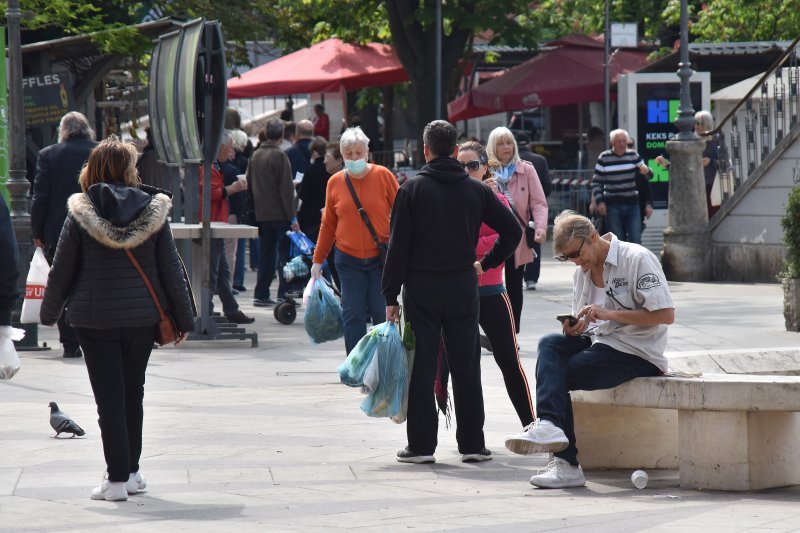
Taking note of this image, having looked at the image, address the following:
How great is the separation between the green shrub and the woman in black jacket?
686cm

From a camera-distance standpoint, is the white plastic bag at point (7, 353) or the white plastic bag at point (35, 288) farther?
the white plastic bag at point (35, 288)

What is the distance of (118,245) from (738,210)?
12783mm

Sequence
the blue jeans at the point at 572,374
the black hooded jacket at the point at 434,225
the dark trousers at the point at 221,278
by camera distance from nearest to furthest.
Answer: the blue jeans at the point at 572,374, the black hooded jacket at the point at 434,225, the dark trousers at the point at 221,278

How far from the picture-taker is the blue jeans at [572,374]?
708 centimetres

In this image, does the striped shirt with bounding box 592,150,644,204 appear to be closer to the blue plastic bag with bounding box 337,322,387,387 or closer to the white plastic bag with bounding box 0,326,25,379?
the blue plastic bag with bounding box 337,322,387,387

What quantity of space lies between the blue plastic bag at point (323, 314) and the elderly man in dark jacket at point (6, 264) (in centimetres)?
421

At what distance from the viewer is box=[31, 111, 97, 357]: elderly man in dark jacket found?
37.6 feet

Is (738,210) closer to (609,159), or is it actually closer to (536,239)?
(609,159)

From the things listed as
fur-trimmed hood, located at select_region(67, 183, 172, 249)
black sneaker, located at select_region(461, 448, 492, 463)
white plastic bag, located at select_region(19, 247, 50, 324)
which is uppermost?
fur-trimmed hood, located at select_region(67, 183, 172, 249)

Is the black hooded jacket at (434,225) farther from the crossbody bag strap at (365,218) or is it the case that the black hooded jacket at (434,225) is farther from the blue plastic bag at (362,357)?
the crossbody bag strap at (365,218)


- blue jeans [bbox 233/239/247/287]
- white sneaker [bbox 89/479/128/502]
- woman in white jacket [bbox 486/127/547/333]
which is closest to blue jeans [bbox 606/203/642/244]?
blue jeans [bbox 233/239/247/287]

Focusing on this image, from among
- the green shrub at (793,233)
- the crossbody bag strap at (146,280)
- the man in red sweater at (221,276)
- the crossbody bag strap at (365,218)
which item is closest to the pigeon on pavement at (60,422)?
the crossbody bag strap at (146,280)

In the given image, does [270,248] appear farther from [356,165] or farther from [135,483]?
[135,483]

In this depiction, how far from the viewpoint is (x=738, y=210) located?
1836 cm
